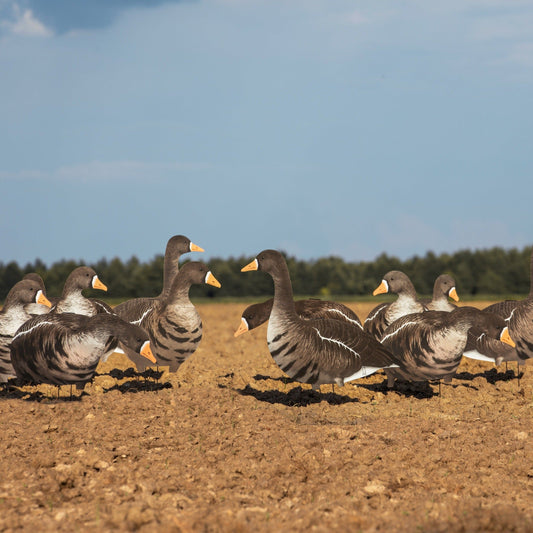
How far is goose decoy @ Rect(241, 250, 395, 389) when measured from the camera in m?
8.87

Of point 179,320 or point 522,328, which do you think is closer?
point 179,320

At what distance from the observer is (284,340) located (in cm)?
884

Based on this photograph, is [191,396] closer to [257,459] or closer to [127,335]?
[127,335]

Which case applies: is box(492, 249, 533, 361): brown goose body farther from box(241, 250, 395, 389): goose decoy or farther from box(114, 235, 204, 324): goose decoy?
box(114, 235, 204, 324): goose decoy

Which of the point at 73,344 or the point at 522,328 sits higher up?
the point at 73,344

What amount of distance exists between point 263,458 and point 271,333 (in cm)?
189

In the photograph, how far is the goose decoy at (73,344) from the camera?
28.5ft

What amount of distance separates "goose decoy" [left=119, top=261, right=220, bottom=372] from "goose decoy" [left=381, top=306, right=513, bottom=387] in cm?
296

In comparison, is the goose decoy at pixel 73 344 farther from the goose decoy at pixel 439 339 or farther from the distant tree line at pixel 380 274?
the distant tree line at pixel 380 274

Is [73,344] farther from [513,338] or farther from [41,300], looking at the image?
[513,338]

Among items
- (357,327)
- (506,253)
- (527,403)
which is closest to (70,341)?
(357,327)

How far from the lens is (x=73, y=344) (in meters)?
8.66

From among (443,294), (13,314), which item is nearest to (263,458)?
(13,314)

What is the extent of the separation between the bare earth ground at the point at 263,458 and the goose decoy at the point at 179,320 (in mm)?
693
